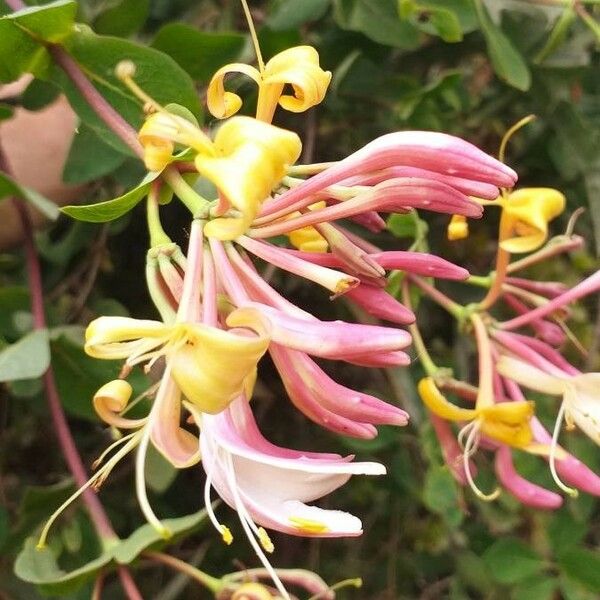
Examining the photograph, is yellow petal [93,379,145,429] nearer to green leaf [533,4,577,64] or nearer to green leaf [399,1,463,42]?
green leaf [399,1,463,42]

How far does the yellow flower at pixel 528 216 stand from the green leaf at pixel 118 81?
0.65 ft

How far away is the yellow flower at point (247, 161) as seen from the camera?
30cm

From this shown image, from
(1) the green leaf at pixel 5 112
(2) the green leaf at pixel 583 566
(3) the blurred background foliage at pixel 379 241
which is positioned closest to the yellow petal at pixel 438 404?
(3) the blurred background foliage at pixel 379 241

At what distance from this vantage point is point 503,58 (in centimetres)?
63

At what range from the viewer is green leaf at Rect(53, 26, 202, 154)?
473 mm

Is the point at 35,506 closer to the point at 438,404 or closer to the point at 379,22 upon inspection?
the point at 438,404

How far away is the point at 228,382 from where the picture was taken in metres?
0.32

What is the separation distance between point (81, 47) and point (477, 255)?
508mm

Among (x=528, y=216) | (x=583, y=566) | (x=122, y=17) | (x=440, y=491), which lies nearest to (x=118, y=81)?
(x=122, y=17)

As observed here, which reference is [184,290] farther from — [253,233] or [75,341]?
[75,341]

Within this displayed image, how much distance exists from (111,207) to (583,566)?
471mm

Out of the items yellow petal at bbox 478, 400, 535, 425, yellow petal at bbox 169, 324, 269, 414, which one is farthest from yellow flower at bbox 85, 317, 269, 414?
yellow petal at bbox 478, 400, 535, 425

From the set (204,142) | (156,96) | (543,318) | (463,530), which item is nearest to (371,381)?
(463,530)

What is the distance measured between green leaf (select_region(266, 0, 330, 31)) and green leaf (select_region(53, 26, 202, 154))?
174mm
